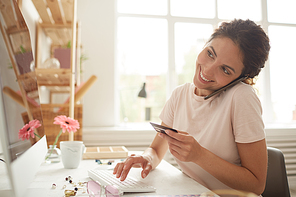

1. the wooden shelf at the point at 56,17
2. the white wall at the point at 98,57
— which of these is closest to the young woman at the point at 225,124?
the wooden shelf at the point at 56,17

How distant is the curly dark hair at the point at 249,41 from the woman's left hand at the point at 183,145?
0.40 meters

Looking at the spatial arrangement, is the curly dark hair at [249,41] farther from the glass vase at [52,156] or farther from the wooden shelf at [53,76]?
the wooden shelf at [53,76]

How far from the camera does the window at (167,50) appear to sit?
285 cm

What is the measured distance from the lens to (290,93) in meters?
3.15

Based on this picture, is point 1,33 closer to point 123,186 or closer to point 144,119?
point 123,186

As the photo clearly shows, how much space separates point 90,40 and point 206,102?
180cm

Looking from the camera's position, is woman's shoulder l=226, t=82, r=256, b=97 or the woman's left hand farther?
woman's shoulder l=226, t=82, r=256, b=97

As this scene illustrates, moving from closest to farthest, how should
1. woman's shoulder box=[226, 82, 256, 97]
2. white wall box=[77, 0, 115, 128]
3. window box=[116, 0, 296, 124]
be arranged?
1. woman's shoulder box=[226, 82, 256, 97]
2. white wall box=[77, 0, 115, 128]
3. window box=[116, 0, 296, 124]

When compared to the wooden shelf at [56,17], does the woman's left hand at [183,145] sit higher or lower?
lower

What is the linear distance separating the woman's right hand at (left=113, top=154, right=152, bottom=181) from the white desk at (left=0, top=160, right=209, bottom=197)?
0.03m

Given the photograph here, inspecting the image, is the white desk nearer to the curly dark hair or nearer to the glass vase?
the glass vase

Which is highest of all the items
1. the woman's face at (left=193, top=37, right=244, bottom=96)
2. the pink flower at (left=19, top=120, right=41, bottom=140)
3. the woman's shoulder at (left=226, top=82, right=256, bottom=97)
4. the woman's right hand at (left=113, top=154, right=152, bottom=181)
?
the woman's face at (left=193, top=37, right=244, bottom=96)

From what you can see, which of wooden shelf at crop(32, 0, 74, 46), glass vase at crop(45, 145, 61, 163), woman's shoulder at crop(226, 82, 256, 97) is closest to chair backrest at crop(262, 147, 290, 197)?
woman's shoulder at crop(226, 82, 256, 97)

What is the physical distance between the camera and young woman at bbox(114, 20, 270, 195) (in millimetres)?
866
